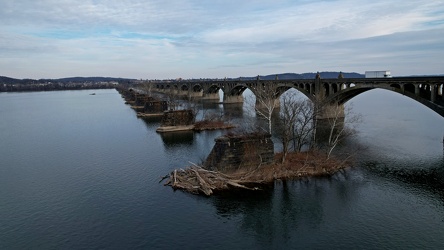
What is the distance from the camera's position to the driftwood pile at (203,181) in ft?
95.3

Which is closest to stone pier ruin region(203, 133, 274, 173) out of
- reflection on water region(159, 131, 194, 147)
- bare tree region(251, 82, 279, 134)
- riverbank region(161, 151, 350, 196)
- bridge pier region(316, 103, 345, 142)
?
riverbank region(161, 151, 350, 196)

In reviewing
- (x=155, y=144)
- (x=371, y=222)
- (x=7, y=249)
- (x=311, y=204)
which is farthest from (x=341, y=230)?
(x=155, y=144)

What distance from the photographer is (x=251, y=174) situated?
31078mm

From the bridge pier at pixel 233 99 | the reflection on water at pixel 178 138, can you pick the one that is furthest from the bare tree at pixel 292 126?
the bridge pier at pixel 233 99

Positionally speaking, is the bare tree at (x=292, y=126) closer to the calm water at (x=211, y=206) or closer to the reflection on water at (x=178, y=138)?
the calm water at (x=211, y=206)

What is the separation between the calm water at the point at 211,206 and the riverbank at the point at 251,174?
111 centimetres

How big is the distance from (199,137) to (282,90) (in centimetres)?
3155

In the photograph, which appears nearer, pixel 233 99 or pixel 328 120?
pixel 328 120

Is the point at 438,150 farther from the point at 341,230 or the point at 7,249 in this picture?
the point at 7,249

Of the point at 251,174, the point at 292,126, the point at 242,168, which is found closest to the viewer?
the point at 251,174

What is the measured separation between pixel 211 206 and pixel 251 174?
5.92 m

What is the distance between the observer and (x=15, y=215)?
2619 cm

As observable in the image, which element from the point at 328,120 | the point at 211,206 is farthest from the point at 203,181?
the point at 328,120

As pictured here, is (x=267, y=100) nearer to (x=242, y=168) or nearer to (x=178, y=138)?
(x=178, y=138)
